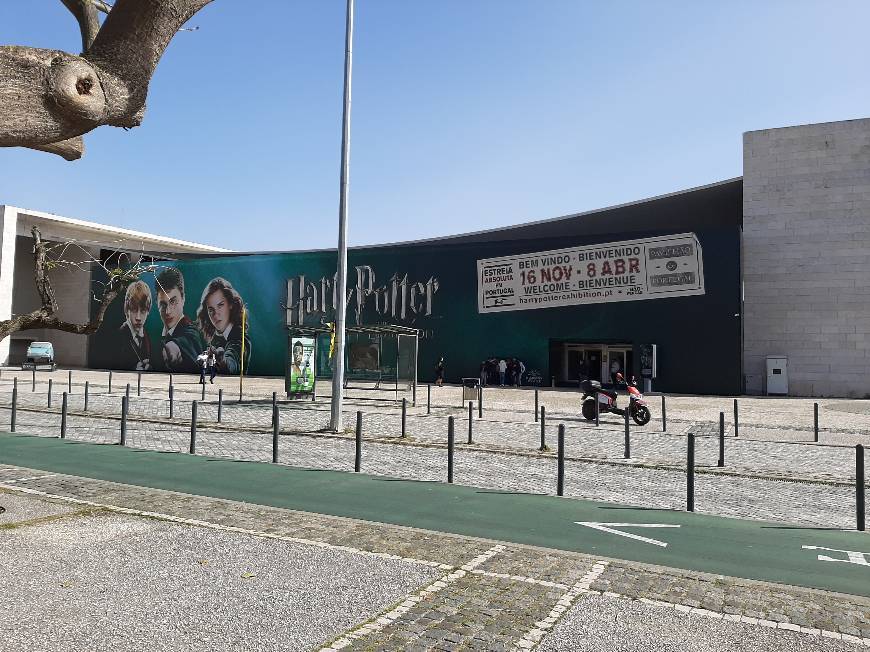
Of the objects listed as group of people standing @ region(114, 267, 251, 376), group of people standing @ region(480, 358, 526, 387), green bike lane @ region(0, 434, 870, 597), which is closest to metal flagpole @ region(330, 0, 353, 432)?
green bike lane @ region(0, 434, 870, 597)

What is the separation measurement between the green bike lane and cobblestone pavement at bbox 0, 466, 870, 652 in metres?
0.66

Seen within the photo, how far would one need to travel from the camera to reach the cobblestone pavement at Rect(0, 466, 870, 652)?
492cm

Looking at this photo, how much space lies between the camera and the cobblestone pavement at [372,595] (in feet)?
16.1

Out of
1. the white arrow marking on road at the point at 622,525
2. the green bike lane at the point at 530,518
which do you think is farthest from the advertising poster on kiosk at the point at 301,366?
Answer: the white arrow marking on road at the point at 622,525

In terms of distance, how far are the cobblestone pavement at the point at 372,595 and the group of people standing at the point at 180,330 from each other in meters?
40.1

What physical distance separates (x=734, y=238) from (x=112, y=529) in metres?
32.3

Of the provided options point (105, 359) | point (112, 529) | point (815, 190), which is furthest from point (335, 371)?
point (105, 359)

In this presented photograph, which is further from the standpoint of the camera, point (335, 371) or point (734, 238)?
point (734, 238)

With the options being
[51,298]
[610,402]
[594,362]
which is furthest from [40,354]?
[51,298]

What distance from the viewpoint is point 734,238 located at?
113 feet

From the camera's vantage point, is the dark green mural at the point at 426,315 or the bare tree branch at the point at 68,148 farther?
the dark green mural at the point at 426,315

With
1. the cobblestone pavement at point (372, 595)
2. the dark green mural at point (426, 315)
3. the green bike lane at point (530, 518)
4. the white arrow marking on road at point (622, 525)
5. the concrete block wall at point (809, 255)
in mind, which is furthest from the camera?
the dark green mural at point (426, 315)

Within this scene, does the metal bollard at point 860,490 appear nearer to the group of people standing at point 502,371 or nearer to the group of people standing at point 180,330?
the group of people standing at point 502,371

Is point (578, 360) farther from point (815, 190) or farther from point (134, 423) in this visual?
point (134, 423)
